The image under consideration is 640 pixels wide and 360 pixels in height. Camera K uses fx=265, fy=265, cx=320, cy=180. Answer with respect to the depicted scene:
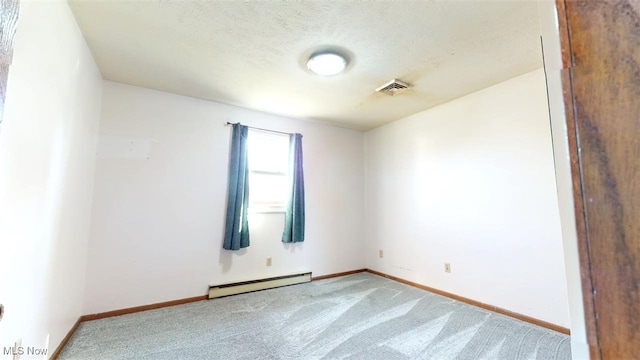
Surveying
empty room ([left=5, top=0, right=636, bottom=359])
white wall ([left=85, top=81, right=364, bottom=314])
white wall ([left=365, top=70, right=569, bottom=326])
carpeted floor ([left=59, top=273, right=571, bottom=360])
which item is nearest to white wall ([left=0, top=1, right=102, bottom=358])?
empty room ([left=5, top=0, right=636, bottom=359])

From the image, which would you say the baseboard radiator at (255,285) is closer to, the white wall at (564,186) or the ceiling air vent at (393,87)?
the ceiling air vent at (393,87)

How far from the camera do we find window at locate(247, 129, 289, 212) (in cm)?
341

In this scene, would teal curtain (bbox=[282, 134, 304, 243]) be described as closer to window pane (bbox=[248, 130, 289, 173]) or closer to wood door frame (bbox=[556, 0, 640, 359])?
window pane (bbox=[248, 130, 289, 173])

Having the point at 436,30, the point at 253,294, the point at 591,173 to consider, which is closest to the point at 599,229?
the point at 591,173

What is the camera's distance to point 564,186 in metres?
0.28

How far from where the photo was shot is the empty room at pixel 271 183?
5.37 ft

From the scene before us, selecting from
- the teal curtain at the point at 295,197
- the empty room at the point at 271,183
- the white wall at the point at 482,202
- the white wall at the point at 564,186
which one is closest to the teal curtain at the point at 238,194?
the empty room at the point at 271,183

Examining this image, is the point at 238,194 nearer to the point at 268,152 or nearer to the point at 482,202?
the point at 268,152

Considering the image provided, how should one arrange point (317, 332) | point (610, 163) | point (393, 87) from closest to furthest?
point (610, 163)
point (317, 332)
point (393, 87)

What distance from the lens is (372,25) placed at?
1.81 m

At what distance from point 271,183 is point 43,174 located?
7.39 ft

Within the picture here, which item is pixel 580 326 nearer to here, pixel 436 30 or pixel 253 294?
pixel 436 30

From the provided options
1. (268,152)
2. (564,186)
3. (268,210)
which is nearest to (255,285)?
(268,210)

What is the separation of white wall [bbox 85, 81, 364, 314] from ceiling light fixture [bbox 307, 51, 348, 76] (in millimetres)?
1394
